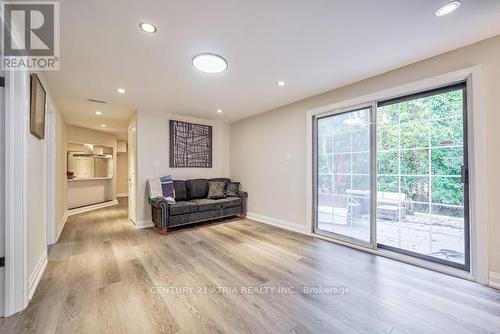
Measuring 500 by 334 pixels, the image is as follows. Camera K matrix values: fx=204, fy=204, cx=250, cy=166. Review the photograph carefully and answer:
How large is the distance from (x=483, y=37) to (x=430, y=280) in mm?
2459

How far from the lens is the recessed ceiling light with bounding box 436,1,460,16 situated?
61.2 inches

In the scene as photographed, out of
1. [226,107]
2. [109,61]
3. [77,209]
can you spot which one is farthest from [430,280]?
[77,209]

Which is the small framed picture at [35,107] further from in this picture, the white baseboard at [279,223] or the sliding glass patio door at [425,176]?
the sliding glass patio door at [425,176]

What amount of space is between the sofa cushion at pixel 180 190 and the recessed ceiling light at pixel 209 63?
264 cm

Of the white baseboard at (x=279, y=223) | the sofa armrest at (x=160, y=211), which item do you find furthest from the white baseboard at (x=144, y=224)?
the white baseboard at (x=279, y=223)

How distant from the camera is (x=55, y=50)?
208cm

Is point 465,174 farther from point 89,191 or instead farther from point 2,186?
point 89,191

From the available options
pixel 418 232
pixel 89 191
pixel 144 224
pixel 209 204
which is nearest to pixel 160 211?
pixel 144 224

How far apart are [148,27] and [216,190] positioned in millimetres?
3480

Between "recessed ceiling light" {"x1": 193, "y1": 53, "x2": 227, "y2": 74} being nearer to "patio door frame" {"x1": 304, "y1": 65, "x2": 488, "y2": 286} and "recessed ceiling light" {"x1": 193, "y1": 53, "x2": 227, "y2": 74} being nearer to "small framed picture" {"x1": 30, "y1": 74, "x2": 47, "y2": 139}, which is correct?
"small framed picture" {"x1": 30, "y1": 74, "x2": 47, "y2": 139}

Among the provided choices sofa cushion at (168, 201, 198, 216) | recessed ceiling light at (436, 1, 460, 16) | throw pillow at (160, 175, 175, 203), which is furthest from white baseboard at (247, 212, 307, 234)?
recessed ceiling light at (436, 1, 460, 16)

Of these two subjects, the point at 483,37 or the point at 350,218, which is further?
the point at 350,218

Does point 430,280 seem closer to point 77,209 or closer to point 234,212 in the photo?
point 234,212

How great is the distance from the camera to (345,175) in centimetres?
321
